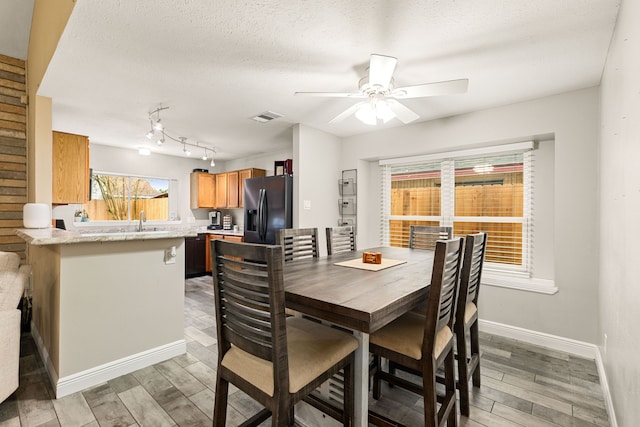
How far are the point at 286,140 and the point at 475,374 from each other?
12.4 feet

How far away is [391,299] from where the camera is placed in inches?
50.8

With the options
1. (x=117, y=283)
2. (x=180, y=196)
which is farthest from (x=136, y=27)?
(x=180, y=196)

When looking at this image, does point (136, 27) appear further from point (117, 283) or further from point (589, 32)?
point (589, 32)

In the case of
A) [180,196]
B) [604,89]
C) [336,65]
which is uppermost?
[336,65]

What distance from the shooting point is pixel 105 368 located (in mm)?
2166

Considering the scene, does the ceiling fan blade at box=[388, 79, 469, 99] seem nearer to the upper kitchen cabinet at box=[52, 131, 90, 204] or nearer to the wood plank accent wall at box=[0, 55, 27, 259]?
the upper kitchen cabinet at box=[52, 131, 90, 204]

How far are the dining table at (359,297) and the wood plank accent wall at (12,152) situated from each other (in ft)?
10.3

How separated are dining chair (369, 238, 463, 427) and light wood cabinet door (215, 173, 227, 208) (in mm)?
4960

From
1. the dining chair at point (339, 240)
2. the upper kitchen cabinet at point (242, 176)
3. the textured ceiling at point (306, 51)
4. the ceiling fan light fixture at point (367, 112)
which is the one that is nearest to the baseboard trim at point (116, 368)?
the dining chair at point (339, 240)

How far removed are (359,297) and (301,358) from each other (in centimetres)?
37

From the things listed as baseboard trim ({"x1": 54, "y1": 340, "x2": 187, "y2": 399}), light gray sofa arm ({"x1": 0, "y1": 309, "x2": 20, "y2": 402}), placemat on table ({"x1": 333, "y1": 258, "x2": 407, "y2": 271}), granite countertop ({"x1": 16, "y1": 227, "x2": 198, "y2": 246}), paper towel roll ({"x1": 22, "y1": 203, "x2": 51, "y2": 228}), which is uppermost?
paper towel roll ({"x1": 22, "y1": 203, "x2": 51, "y2": 228})

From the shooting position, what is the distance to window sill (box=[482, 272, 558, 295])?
285 centimetres

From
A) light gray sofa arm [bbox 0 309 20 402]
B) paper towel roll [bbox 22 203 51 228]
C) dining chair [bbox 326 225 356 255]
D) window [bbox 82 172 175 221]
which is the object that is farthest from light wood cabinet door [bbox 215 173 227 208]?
light gray sofa arm [bbox 0 309 20 402]

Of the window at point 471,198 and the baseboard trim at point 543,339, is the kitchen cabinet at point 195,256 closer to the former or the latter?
the window at point 471,198
